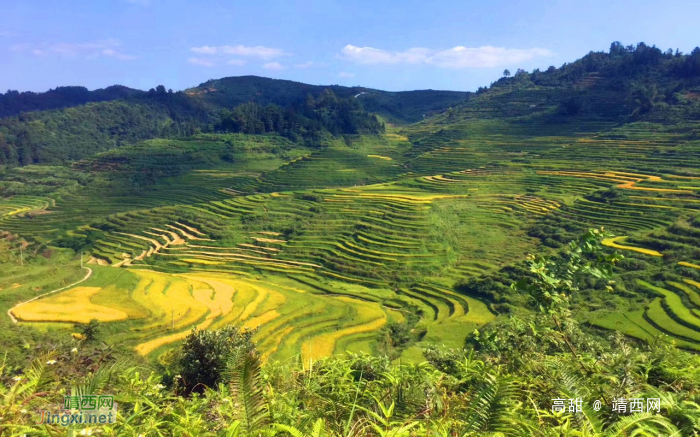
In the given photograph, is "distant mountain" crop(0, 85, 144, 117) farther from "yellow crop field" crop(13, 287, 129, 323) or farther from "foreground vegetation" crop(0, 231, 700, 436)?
"foreground vegetation" crop(0, 231, 700, 436)

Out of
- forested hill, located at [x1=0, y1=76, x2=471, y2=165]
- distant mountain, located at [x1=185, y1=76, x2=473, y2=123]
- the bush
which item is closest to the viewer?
the bush

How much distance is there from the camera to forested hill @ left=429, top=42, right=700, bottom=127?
59.6 meters

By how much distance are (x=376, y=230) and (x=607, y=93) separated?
60263mm

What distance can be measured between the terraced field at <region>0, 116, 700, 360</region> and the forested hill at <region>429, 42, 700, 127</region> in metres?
5.54

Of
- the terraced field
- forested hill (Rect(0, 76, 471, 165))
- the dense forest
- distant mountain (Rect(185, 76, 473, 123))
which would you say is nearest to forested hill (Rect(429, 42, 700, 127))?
the terraced field

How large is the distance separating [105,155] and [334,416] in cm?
7616

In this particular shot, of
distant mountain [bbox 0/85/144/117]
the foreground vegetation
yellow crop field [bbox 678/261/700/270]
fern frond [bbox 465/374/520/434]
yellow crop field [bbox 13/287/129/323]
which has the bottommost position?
yellow crop field [bbox 13/287/129/323]

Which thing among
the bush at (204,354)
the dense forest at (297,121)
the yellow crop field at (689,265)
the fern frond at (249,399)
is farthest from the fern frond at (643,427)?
the dense forest at (297,121)

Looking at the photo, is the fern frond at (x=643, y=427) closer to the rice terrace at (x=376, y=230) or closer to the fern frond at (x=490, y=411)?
the rice terrace at (x=376, y=230)

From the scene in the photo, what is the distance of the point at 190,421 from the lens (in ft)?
9.32

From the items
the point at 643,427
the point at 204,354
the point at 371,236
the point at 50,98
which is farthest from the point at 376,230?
the point at 50,98

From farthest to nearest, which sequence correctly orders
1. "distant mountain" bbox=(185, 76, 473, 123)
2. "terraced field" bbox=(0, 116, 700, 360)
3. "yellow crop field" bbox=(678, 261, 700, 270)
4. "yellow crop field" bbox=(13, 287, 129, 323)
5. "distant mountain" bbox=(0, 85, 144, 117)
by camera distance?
"distant mountain" bbox=(0, 85, 144, 117), "distant mountain" bbox=(185, 76, 473, 123), "yellow crop field" bbox=(678, 261, 700, 270), "terraced field" bbox=(0, 116, 700, 360), "yellow crop field" bbox=(13, 287, 129, 323)

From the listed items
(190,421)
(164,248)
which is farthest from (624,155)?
(190,421)

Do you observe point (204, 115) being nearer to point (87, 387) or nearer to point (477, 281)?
point (477, 281)
